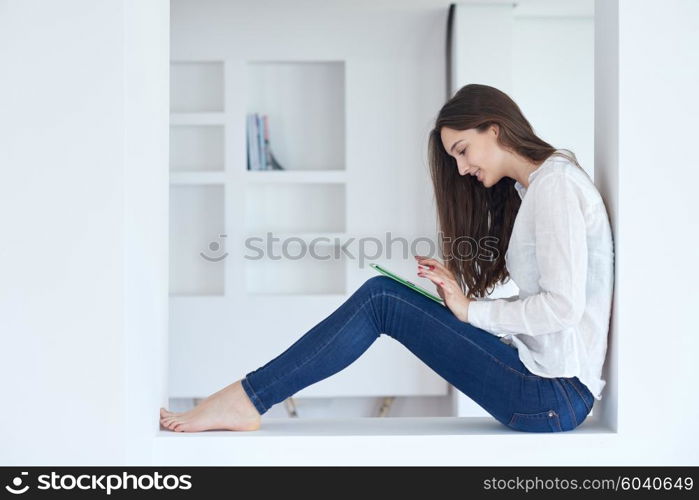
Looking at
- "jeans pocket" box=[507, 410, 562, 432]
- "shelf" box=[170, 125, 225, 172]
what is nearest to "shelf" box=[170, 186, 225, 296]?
"shelf" box=[170, 125, 225, 172]

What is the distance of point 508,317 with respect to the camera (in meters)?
1.95

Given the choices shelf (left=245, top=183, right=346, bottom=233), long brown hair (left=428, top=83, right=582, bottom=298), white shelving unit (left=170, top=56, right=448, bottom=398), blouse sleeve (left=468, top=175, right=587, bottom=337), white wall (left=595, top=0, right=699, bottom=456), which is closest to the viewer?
blouse sleeve (left=468, top=175, right=587, bottom=337)

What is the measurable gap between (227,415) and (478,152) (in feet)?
3.13

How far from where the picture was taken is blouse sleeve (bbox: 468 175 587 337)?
186 centimetres

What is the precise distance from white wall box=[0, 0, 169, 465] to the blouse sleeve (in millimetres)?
980

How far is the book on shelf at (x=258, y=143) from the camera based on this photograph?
398 cm

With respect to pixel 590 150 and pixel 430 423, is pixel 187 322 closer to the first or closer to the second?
pixel 430 423

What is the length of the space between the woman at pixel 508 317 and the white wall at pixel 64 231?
0.98 feet

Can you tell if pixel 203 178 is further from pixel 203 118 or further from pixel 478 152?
pixel 478 152

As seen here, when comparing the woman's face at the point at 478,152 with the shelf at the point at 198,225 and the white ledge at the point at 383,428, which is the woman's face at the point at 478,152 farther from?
the shelf at the point at 198,225

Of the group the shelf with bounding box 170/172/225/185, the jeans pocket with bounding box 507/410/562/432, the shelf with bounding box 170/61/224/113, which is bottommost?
the jeans pocket with bounding box 507/410/562/432

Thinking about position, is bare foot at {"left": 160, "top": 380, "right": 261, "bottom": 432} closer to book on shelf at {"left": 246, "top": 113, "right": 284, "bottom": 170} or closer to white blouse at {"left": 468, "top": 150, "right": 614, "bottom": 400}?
white blouse at {"left": 468, "top": 150, "right": 614, "bottom": 400}

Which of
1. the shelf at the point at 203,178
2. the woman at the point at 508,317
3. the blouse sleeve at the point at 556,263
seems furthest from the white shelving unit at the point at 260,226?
the blouse sleeve at the point at 556,263
